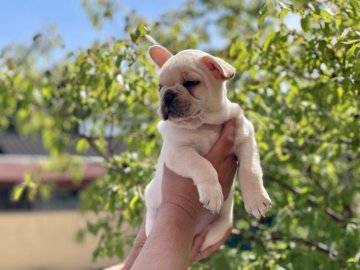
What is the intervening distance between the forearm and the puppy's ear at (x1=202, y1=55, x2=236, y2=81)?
524 millimetres

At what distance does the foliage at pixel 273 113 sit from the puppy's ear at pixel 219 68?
39 centimetres

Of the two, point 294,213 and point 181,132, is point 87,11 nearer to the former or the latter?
point 294,213

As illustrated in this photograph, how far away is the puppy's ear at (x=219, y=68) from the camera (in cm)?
211

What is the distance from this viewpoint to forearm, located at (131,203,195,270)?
199 cm

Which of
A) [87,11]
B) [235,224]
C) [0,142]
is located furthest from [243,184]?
[0,142]

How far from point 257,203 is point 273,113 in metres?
1.45

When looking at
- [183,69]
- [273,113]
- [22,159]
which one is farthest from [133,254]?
[22,159]

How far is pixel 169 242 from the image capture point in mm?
2053

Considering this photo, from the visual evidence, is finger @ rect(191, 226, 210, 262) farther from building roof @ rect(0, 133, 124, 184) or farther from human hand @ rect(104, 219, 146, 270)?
building roof @ rect(0, 133, 124, 184)

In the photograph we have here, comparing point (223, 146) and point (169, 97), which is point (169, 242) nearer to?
Result: point (223, 146)

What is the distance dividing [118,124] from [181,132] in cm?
255

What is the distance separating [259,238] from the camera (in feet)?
→ 11.8

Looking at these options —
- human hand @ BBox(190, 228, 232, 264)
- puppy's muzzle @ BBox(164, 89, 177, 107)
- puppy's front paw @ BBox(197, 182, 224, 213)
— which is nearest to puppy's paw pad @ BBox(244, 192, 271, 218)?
puppy's front paw @ BBox(197, 182, 224, 213)

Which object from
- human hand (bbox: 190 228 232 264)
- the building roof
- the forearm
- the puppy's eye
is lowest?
the building roof
